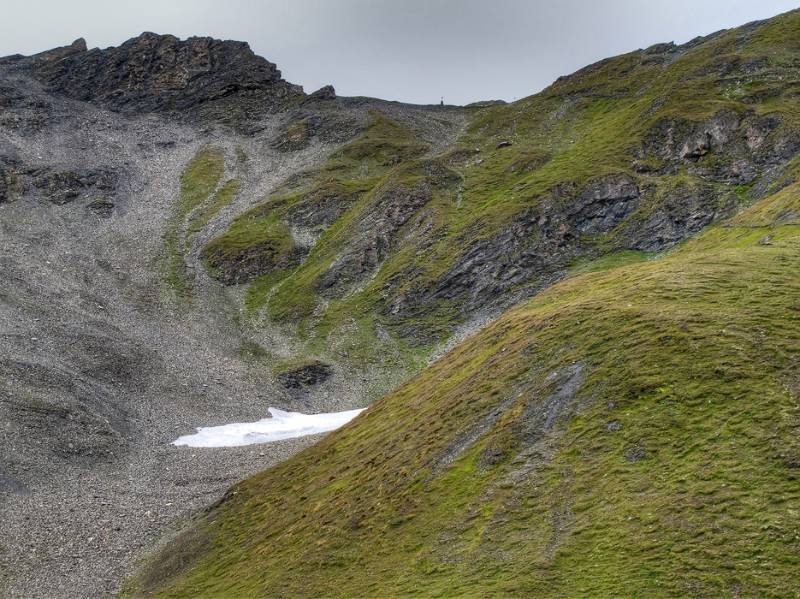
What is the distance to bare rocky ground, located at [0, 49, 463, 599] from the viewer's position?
51.0m

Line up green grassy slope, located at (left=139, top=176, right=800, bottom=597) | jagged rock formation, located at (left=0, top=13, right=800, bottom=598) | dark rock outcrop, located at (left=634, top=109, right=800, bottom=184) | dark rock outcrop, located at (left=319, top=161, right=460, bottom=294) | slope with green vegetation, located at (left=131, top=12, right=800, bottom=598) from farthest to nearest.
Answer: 1. dark rock outcrop, located at (left=319, top=161, right=460, bottom=294)
2. dark rock outcrop, located at (left=634, top=109, right=800, bottom=184)
3. jagged rock formation, located at (left=0, top=13, right=800, bottom=598)
4. slope with green vegetation, located at (left=131, top=12, right=800, bottom=598)
5. green grassy slope, located at (left=139, top=176, right=800, bottom=597)

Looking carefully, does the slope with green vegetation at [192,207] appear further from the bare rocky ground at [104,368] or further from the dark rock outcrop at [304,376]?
the dark rock outcrop at [304,376]

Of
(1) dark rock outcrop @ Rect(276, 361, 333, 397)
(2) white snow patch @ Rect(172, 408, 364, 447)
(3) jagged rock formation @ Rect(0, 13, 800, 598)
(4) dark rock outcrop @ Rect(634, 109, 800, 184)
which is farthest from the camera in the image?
(4) dark rock outcrop @ Rect(634, 109, 800, 184)

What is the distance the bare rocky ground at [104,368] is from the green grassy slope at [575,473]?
27.5 ft

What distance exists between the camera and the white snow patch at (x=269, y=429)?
72562mm

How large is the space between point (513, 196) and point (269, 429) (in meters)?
58.8

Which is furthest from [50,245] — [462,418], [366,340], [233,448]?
[462,418]

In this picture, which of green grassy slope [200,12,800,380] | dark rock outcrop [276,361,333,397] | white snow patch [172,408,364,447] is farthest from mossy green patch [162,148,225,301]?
white snow patch [172,408,364,447]

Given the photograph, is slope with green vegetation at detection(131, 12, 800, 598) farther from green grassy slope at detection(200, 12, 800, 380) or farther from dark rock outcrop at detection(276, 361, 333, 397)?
dark rock outcrop at detection(276, 361, 333, 397)

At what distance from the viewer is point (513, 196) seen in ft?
376

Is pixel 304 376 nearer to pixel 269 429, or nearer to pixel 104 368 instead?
pixel 269 429

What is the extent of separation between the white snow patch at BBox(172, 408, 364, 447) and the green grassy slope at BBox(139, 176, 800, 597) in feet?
64.7

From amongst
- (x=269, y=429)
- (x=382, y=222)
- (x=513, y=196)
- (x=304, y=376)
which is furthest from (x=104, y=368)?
(x=513, y=196)

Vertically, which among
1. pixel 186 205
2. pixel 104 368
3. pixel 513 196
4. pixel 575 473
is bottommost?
pixel 575 473
